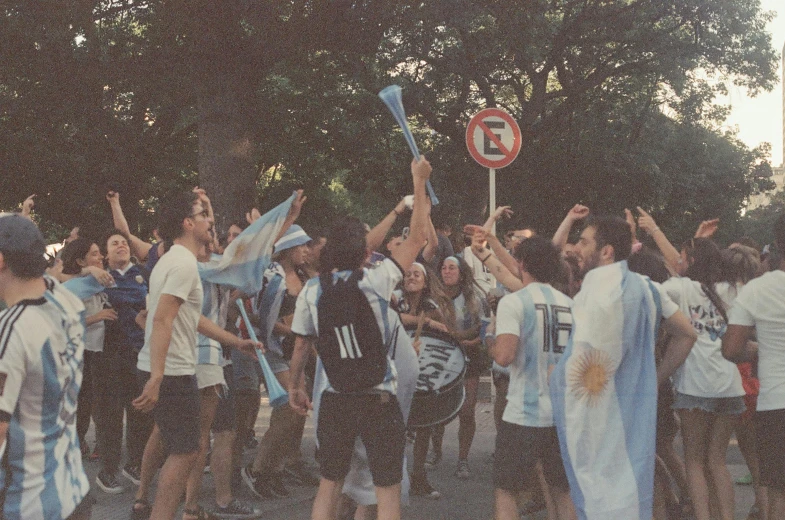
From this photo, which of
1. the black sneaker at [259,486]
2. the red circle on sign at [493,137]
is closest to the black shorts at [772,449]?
the black sneaker at [259,486]

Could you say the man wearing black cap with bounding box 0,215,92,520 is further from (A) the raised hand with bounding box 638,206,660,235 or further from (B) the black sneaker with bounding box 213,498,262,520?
(A) the raised hand with bounding box 638,206,660,235

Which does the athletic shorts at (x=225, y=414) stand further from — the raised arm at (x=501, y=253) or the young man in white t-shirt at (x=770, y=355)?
the young man in white t-shirt at (x=770, y=355)

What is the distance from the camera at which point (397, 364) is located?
5.69m

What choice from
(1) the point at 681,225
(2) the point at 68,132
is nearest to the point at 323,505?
(2) the point at 68,132

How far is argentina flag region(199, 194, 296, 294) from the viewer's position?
649 cm

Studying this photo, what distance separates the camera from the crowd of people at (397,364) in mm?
3555

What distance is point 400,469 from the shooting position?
202 inches

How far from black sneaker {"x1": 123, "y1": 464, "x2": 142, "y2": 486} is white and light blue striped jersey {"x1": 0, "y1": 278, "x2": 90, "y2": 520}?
462 cm

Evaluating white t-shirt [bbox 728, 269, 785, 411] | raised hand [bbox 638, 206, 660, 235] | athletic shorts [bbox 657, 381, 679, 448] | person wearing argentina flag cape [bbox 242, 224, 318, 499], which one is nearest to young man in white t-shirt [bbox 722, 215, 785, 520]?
white t-shirt [bbox 728, 269, 785, 411]

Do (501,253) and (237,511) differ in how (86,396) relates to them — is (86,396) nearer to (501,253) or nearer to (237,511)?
(237,511)

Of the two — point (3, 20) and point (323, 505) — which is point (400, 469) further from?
point (3, 20)

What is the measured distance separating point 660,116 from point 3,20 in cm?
1838

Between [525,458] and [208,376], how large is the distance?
2.29 metres

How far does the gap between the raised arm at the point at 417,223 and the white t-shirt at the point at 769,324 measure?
61.8 inches
